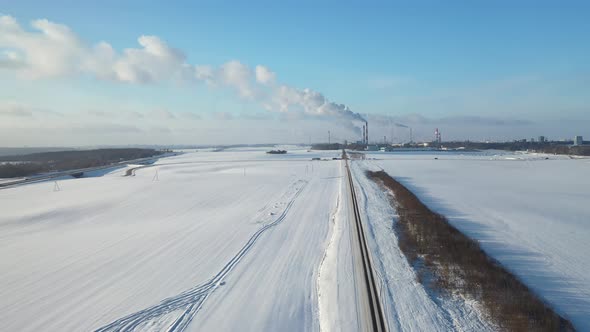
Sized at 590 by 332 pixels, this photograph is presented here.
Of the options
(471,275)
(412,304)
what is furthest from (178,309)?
(471,275)

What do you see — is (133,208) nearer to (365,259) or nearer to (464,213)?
(365,259)

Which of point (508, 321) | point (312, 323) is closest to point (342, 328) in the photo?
point (312, 323)

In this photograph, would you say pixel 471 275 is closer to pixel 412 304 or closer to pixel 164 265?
pixel 412 304

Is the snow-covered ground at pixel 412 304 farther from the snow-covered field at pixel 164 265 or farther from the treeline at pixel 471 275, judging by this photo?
the snow-covered field at pixel 164 265

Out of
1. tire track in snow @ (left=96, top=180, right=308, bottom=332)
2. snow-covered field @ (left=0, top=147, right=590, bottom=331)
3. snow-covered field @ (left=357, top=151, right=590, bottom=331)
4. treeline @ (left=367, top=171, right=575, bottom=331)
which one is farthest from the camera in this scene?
snow-covered field @ (left=357, top=151, right=590, bottom=331)


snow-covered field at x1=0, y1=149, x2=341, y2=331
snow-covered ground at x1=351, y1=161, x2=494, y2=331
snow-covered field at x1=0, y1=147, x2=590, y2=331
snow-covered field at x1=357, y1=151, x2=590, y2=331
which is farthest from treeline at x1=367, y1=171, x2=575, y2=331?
snow-covered field at x1=0, y1=149, x2=341, y2=331

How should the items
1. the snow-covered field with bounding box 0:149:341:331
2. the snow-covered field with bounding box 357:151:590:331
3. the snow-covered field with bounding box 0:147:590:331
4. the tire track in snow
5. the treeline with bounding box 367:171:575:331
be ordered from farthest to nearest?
1. the snow-covered field with bounding box 357:151:590:331
2. the snow-covered field with bounding box 0:149:341:331
3. the snow-covered field with bounding box 0:147:590:331
4. the tire track in snow
5. the treeline with bounding box 367:171:575:331

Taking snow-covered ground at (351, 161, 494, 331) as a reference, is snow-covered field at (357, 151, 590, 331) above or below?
below

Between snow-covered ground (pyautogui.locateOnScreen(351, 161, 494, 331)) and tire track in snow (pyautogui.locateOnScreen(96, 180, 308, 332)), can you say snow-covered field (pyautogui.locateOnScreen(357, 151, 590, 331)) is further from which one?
tire track in snow (pyautogui.locateOnScreen(96, 180, 308, 332))
